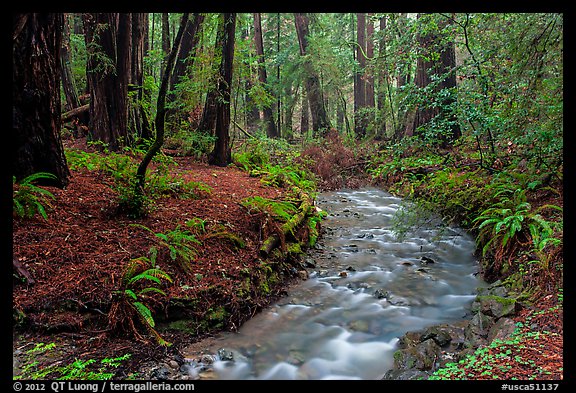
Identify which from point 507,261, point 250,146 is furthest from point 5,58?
point 250,146

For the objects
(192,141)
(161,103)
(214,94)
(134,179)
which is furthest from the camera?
(192,141)

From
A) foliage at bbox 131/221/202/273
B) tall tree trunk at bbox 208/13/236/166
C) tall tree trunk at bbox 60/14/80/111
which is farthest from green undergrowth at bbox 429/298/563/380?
tall tree trunk at bbox 60/14/80/111

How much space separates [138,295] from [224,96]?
→ 299 inches

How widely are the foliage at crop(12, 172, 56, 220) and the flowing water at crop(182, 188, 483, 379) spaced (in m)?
3.05

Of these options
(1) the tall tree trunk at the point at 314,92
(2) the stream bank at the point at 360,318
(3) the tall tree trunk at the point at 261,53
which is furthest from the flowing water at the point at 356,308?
(3) the tall tree trunk at the point at 261,53

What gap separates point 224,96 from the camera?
10.4 m

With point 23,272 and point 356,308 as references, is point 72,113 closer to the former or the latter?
point 23,272

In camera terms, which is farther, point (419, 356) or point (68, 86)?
point (68, 86)

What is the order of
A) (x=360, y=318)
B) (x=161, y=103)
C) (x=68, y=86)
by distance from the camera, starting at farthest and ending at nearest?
(x=68, y=86)
(x=161, y=103)
(x=360, y=318)

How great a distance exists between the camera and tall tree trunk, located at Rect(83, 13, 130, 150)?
9.22 metres

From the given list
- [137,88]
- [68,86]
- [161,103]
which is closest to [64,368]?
[161,103]
